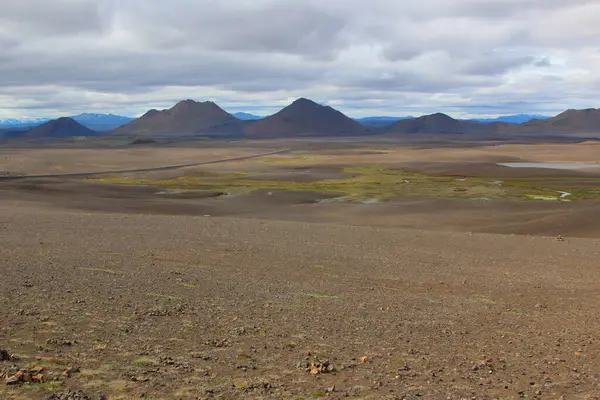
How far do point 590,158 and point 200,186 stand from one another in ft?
221

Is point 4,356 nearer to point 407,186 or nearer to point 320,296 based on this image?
point 320,296

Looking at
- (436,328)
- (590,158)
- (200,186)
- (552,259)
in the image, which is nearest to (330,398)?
(436,328)

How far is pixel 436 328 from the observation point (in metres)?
10.9

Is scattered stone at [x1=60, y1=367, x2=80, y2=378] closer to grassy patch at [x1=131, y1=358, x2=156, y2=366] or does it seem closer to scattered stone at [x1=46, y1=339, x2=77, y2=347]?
grassy patch at [x1=131, y1=358, x2=156, y2=366]

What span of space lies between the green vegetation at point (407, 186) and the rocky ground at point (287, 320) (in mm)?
27177

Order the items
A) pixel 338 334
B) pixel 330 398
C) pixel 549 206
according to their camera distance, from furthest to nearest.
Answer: pixel 549 206, pixel 338 334, pixel 330 398

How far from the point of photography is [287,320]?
1086 cm

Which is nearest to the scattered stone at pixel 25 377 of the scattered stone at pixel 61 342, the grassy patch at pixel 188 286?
the scattered stone at pixel 61 342

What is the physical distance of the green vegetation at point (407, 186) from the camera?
46.8 m

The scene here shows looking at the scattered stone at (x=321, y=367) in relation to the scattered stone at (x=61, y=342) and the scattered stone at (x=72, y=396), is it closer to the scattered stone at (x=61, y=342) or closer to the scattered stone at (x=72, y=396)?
the scattered stone at (x=72, y=396)

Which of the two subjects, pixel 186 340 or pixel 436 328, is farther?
pixel 436 328

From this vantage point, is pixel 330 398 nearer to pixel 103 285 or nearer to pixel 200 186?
pixel 103 285

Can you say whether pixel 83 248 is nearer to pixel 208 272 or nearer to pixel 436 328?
pixel 208 272

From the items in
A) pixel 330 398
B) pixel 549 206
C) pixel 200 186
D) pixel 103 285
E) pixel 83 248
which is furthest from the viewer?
pixel 200 186
